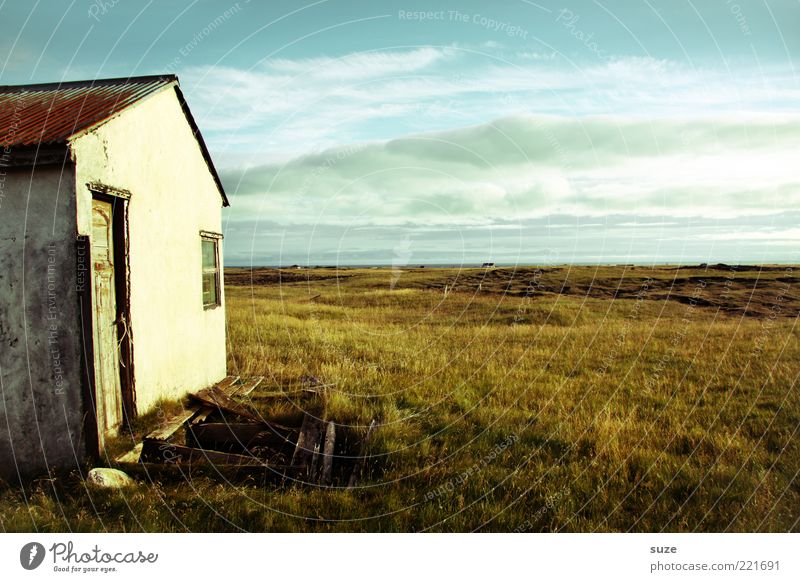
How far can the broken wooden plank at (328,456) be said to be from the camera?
222 inches

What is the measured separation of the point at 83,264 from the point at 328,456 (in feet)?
12.8

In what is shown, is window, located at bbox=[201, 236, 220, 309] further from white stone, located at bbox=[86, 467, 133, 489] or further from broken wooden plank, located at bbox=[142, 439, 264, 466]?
white stone, located at bbox=[86, 467, 133, 489]

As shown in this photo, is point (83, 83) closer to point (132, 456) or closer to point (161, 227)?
point (161, 227)

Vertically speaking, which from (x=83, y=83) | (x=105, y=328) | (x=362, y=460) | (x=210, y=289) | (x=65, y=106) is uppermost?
(x=83, y=83)

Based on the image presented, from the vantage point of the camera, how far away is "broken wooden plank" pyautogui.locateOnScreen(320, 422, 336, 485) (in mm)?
5640

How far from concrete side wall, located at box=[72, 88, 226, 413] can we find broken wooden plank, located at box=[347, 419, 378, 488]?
361 centimetres

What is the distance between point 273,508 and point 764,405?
8.45m

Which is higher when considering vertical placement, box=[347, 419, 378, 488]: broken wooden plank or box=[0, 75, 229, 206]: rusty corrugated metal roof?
box=[0, 75, 229, 206]: rusty corrugated metal roof

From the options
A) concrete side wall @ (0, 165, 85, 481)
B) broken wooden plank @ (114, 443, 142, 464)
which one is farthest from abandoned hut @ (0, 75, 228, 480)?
broken wooden plank @ (114, 443, 142, 464)

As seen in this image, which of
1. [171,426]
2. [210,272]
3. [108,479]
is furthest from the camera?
[210,272]

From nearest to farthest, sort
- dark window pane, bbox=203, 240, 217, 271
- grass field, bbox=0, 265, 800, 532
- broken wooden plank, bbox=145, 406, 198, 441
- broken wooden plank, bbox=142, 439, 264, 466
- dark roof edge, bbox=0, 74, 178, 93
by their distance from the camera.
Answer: grass field, bbox=0, 265, 800, 532
broken wooden plank, bbox=142, 439, 264, 466
broken wooden plank, bbox=145, 406, 198, 441
dark roof edge, bbox=0, 74, 178, 93
dark window pane, bbox=203, 240, 217, 271

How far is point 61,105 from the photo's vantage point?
7.48 meters

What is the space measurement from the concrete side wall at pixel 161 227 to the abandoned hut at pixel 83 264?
0.03m

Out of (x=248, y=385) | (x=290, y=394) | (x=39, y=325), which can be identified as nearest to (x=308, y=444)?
(x=290, y=394)
